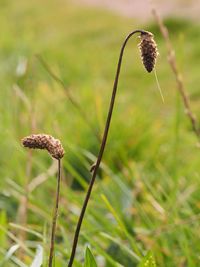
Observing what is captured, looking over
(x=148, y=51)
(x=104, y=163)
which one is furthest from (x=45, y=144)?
(x=104, y=163)

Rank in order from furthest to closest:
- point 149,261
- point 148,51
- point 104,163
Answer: point 104,163 < point 149,261 < point 148,51

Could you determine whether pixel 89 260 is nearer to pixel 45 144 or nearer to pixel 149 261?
pixel 149 261

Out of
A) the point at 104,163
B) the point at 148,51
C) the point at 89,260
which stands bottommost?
the point at 89,260

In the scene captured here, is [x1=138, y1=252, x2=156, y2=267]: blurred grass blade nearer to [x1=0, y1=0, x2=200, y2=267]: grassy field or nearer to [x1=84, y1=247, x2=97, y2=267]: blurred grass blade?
[x1=84, y1=247, x2=97, y2=267]: blurred grass blade

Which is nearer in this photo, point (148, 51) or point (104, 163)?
point (148, 51)

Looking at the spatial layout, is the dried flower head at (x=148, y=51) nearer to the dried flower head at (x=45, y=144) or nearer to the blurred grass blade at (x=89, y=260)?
the dried flower head at (x=45, y=144)

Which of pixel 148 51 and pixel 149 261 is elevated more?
pixel 148 51

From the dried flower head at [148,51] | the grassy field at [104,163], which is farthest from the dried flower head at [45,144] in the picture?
the grassy field at [104,163]
